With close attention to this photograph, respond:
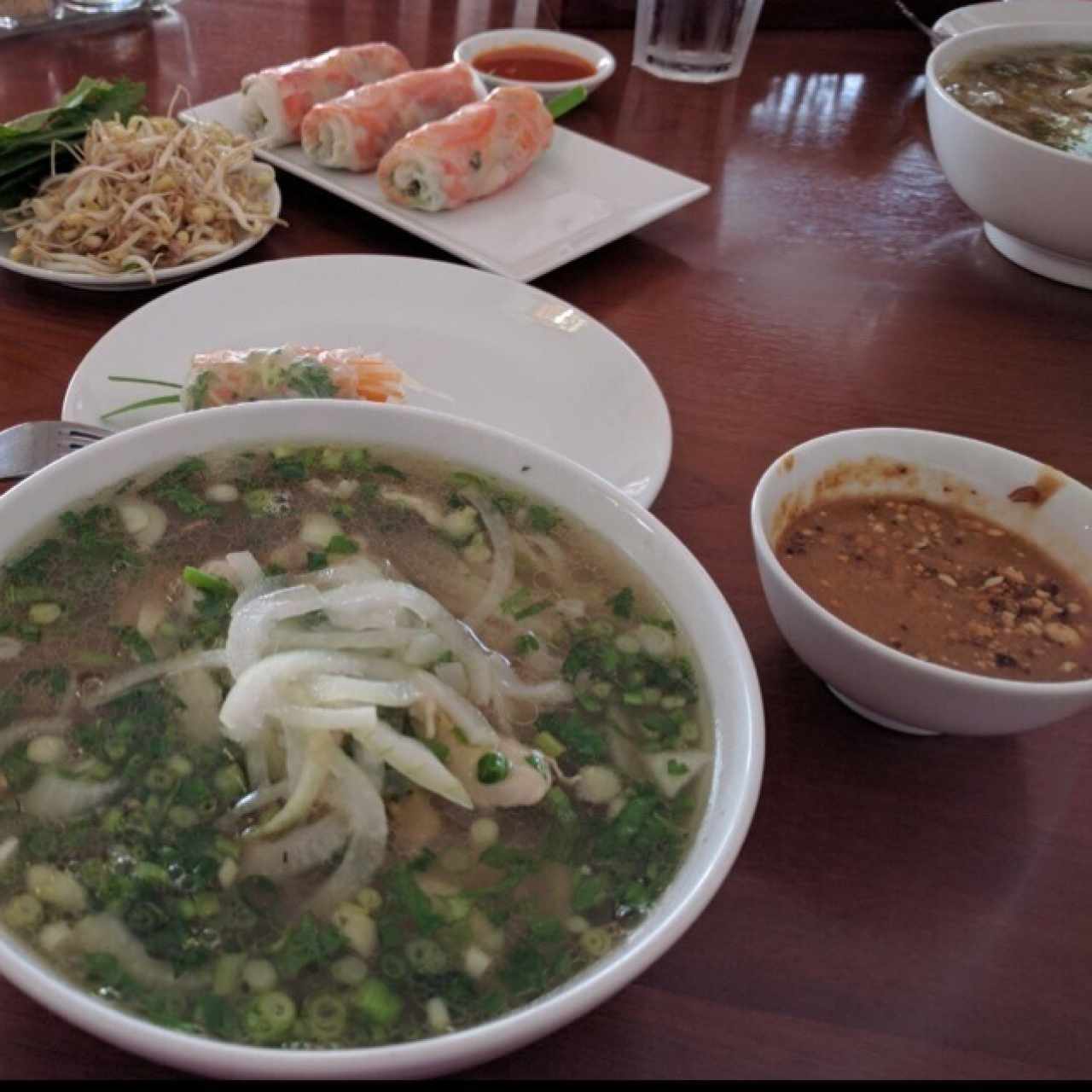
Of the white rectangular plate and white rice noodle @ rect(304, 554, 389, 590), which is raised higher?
white rice noodle @ rect(304, 554, 389, 590)

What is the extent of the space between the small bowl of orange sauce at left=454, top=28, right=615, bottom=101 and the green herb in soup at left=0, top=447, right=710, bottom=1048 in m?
1.57

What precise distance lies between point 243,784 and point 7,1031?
0.23 meters

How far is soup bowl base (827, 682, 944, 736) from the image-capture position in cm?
98

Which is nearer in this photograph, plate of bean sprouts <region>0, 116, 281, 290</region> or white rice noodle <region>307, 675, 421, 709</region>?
white rice noodle <region>307, 675, 421, 709</region>

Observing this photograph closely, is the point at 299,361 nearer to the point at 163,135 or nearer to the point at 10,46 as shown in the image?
the point at 163,135

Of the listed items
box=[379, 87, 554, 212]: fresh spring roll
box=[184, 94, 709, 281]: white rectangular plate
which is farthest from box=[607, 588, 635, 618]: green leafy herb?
box=[379, 87, 554, 212]: fresh spring roll

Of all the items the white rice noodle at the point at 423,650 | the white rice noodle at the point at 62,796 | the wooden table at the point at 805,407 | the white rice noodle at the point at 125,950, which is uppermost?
the white rice noodle at the point at 423,650

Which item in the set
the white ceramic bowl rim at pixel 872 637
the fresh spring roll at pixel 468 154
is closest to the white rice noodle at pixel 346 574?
the white ceramic bowl rim at pixel 872 637

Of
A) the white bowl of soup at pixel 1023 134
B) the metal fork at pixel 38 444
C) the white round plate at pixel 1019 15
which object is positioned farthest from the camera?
the white round plate at pixel 1019 15

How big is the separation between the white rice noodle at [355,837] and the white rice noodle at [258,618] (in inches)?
4.3

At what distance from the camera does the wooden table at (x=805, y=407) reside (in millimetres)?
793

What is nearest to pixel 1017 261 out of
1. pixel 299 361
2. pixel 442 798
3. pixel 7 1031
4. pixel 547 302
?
pixel 547 302

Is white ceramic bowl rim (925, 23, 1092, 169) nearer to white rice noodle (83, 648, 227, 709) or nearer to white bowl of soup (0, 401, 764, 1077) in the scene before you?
white bowl of soup (0, 401, 764, 1077)

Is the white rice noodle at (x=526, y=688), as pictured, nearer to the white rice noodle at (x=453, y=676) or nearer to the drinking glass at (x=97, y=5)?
the white rice noodle at (x=453, y=676)
